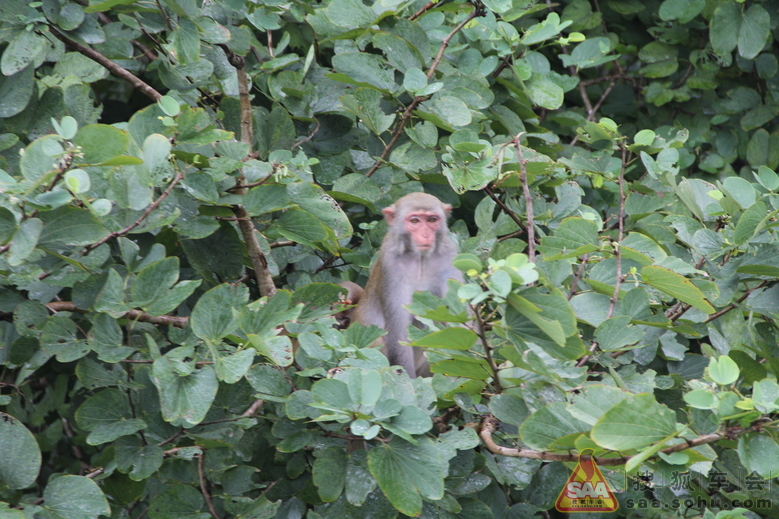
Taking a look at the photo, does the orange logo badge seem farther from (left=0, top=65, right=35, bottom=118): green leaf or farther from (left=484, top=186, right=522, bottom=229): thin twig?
(left=0, top=65, right=35, bottom=118): green leaf

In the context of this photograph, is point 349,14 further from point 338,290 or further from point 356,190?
point 338,290

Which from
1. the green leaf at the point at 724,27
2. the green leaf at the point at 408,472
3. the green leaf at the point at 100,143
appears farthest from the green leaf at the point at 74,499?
the green leaf at the point at 724,27

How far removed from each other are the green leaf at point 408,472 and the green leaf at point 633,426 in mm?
538

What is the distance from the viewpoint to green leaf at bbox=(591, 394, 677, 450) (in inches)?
74.9

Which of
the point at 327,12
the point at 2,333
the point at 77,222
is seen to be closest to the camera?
the point at 77,222

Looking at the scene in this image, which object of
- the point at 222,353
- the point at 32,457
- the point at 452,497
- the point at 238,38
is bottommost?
the point at 452,497

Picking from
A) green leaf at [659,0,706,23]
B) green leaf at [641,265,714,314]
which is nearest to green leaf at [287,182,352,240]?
green leaf at [641,265,714,314]

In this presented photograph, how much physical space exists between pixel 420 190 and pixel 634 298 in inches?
69.0

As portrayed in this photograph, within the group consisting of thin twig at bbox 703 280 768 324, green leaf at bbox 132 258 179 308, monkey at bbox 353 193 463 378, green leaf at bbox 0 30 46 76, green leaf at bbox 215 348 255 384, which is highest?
green leaf at bbox 0 30 46 76

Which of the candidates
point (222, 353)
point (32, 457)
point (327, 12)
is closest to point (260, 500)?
point (222, 353)

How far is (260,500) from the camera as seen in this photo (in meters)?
2.73

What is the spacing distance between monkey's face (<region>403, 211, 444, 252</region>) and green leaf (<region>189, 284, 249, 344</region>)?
1.79m

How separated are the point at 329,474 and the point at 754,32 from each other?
4282mm

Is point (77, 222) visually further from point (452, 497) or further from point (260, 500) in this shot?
point (452, 497)
